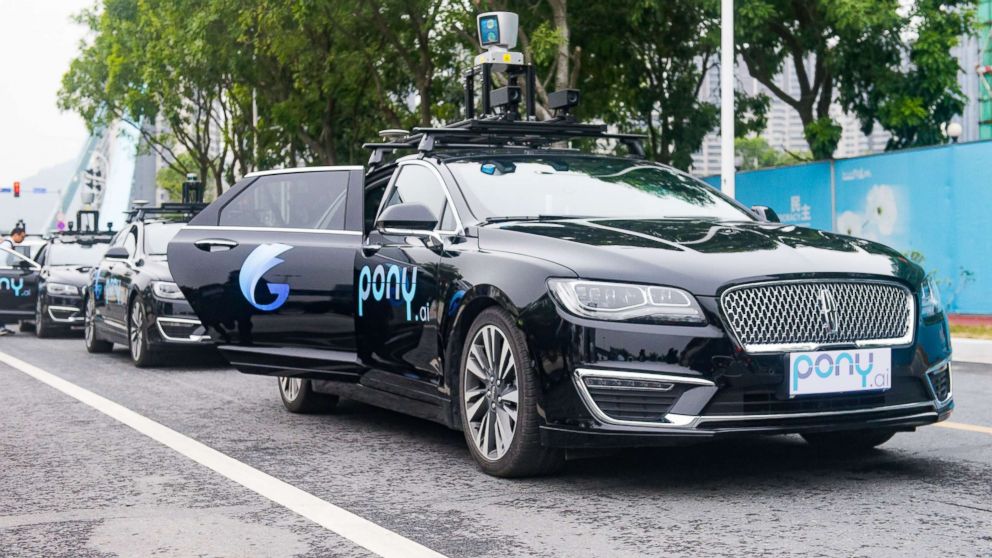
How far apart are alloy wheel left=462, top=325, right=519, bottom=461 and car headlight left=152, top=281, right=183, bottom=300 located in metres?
7.20

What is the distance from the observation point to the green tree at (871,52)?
70.3 ft

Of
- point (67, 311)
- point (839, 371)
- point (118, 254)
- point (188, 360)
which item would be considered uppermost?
point (118, 254)

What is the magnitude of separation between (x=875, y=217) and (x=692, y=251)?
1472cm

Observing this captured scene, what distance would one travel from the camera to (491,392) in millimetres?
5883

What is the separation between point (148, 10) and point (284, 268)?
93.9 feet

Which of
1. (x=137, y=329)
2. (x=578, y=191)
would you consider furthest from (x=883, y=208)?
(x=578, y=191)

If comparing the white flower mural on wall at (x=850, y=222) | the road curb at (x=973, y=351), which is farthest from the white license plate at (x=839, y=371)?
the white flower mural on wall at (x=850, y=222)

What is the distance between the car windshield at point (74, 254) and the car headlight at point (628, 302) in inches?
582

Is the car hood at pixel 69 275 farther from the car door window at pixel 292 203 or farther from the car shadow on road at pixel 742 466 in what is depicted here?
the car shadow on road at pixel 742 466

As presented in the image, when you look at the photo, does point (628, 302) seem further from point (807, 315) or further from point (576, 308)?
point (807, 315)

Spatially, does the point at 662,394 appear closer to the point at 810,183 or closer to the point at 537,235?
the point at 537,235

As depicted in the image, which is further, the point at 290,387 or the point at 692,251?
the point at 290,387

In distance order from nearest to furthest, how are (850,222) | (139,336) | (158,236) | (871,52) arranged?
(139,336) → (158,236) → (850,222) → (871,52)

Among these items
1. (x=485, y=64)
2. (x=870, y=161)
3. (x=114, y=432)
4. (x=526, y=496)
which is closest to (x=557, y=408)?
(x=526, y=496)
